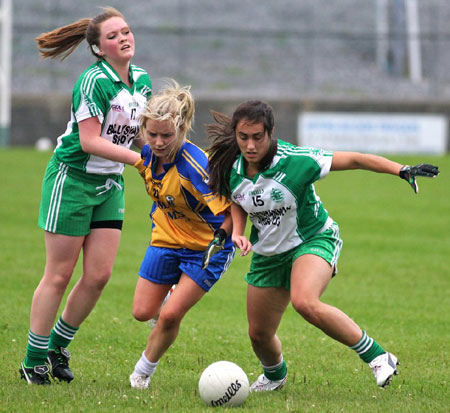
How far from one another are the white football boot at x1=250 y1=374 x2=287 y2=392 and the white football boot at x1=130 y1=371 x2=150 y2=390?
0.74m

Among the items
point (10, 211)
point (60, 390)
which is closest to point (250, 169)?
point (60, 390)

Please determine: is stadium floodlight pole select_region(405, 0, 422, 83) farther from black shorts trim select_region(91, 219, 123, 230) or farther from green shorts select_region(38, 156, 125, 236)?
green shorts select_region(38, 156, 125, 236)

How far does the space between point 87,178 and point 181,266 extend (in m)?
0.90

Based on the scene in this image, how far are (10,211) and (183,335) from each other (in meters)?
8.33

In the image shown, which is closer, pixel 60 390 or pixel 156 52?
pixel 60 390

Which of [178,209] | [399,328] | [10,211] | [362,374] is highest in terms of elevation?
[178,209]

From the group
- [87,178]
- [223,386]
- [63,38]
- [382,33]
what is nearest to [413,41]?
[382,33]

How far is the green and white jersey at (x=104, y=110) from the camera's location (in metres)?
5.35

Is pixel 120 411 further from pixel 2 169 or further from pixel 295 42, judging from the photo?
pixel 295 42

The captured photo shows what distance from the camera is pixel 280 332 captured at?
770 centimetres

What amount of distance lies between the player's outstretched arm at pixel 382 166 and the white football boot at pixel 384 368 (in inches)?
42.1

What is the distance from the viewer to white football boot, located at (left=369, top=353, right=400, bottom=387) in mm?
4914

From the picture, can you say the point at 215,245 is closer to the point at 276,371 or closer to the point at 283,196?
the point at 283,196

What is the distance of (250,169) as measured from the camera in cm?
514
